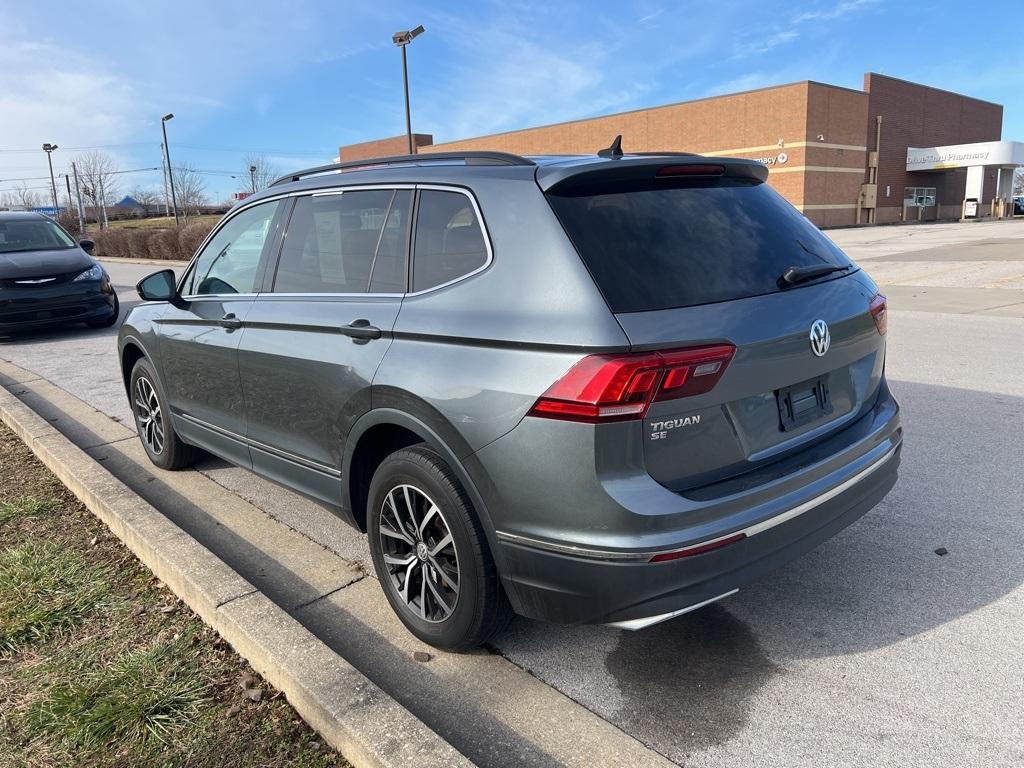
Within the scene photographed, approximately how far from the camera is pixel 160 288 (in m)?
4.55

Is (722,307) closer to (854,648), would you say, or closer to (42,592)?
(854,648)

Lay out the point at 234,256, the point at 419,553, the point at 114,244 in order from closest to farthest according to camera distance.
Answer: the point at 419,553 → the point at 234,256 → the point at 114,244

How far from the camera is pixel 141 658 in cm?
292

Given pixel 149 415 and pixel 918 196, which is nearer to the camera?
pixel 149 415

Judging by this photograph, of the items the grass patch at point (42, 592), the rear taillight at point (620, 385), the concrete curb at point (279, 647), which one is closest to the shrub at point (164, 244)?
the concrete curb at point (279, 647)

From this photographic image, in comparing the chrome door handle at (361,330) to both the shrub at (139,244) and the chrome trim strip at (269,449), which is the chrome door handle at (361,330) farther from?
the shrub at (139,244)

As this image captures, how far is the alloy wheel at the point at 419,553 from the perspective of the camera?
283cm

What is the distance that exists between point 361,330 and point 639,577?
4.79 ft

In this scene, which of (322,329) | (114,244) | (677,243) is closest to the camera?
(677,243)

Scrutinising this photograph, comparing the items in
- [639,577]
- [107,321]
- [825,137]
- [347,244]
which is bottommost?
[107,321]

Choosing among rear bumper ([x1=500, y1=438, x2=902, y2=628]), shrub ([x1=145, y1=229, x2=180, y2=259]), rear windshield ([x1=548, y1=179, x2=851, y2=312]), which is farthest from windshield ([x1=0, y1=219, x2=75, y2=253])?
shrub ([x1=145, y1=229, x2=180, y2=259])

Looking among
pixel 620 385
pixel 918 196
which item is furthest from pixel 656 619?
pixel 918 196

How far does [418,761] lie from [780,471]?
4.78ft

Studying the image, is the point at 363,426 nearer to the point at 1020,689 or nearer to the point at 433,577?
the point at 433,577
